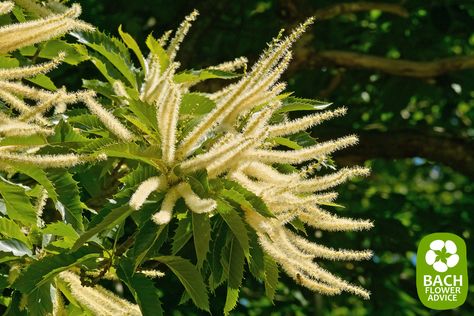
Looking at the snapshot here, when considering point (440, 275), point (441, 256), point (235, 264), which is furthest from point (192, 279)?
point (441, 256)

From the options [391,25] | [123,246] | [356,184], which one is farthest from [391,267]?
[123,246]

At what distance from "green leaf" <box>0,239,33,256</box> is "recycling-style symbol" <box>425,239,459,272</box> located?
2660 mm

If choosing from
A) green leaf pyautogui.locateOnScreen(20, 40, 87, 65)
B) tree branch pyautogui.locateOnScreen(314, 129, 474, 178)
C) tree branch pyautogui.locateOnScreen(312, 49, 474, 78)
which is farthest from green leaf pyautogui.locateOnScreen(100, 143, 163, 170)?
tree branch pyautogui.locateOnScreen(314, 129, 474, 178)

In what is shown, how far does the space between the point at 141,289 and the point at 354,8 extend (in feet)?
10.8

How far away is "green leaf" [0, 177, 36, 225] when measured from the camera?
84.9 inches

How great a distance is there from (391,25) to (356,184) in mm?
1060

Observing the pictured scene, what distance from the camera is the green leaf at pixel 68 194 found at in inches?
87.0

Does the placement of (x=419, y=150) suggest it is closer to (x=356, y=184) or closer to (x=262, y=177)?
(x=356, y=184)

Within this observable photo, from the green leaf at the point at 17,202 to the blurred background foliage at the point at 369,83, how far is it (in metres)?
2.56

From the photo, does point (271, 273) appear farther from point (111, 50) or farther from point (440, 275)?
point (440, 275)

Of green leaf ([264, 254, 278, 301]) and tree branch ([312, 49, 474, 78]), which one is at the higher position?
green leaf ([264, 254, 278, 301])

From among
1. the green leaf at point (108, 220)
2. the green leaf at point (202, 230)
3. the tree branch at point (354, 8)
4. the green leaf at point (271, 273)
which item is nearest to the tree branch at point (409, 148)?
the tree branch at point (354, 8)

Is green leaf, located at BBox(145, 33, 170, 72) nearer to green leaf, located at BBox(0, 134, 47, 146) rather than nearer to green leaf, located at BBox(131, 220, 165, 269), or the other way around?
green leaf, located at BBox(0, 134, 47, 146)

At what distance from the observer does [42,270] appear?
7.11 feet
